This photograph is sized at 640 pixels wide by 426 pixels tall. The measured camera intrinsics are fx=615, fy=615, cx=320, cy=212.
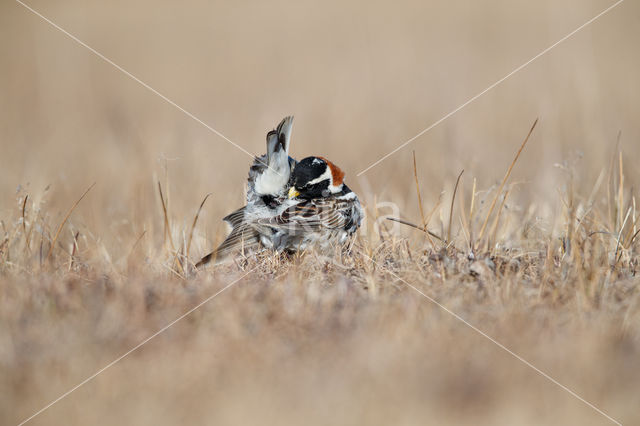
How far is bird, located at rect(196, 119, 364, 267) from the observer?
16.6ft

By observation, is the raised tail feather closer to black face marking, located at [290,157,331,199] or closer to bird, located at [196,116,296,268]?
bird, located at [196,116,296,268]

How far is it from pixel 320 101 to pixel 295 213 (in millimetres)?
7037

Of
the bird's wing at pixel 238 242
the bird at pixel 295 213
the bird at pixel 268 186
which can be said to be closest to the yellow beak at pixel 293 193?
the bird at pixel 295 213

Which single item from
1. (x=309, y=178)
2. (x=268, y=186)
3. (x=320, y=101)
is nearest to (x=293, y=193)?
(x=309, y=178)

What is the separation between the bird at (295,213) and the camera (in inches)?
199

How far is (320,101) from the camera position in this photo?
11.8 meters

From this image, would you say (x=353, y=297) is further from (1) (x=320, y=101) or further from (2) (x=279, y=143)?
(1) (x=320, y=101)

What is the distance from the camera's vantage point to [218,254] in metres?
4.88

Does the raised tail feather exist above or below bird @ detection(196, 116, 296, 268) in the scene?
above

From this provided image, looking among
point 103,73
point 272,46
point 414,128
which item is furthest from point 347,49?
point 103,73

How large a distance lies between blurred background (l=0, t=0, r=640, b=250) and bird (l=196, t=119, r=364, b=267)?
1135 mm

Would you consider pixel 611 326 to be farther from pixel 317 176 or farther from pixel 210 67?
pixel 210 67

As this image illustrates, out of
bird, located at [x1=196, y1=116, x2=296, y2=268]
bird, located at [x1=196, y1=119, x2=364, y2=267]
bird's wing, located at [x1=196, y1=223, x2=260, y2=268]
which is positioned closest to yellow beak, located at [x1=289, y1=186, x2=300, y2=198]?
bird, located at [x1=196, y1=119, x2=364, y2=267]

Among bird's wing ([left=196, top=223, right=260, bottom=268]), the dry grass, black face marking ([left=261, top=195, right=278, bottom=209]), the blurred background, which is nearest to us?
the dry grass
